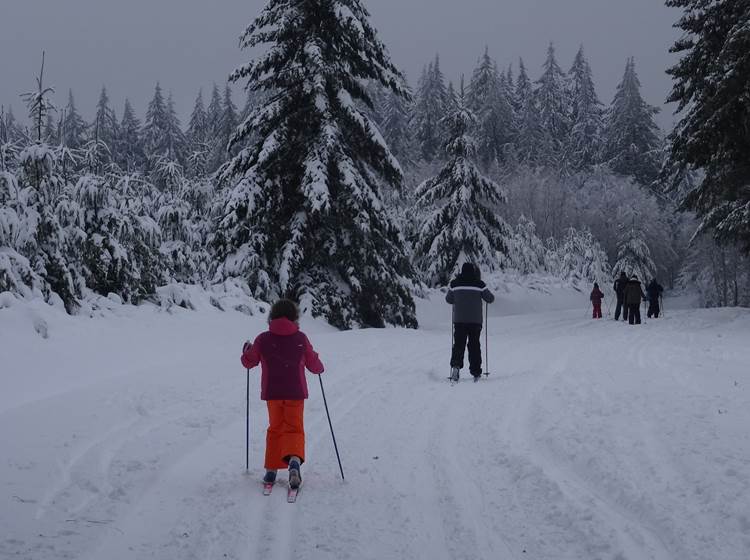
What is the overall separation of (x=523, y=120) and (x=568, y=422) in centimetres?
6616

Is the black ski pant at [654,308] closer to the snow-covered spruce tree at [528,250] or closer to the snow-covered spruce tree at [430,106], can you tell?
the snow-covered spruce tree at [528,250]

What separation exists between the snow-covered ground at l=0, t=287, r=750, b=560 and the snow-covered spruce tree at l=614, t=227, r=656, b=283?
37.2m

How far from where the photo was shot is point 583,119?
68.6m

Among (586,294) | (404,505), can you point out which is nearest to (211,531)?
(404,505)

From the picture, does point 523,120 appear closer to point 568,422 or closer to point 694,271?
point 694,271

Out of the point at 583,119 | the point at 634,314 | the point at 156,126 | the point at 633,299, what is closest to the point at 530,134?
the point at 583,119

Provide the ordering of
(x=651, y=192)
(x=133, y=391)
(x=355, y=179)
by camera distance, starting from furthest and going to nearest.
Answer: (x=651, y=192), (x=355, y=179), (x=133, y=391)

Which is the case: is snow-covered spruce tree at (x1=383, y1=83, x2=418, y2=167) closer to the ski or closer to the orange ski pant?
the orange ski pant

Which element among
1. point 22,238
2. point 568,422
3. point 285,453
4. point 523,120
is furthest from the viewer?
point 523,120

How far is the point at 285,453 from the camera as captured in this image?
183 inches

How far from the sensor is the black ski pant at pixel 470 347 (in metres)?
9.29

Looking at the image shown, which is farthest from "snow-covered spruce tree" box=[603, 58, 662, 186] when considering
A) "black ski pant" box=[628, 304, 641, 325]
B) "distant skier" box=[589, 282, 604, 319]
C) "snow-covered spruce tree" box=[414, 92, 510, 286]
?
"black ski pant" box=[628, 304, 641, 325]

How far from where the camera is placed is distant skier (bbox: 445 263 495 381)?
9.43 meters

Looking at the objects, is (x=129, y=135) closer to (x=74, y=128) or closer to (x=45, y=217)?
(x=74, y=128)
